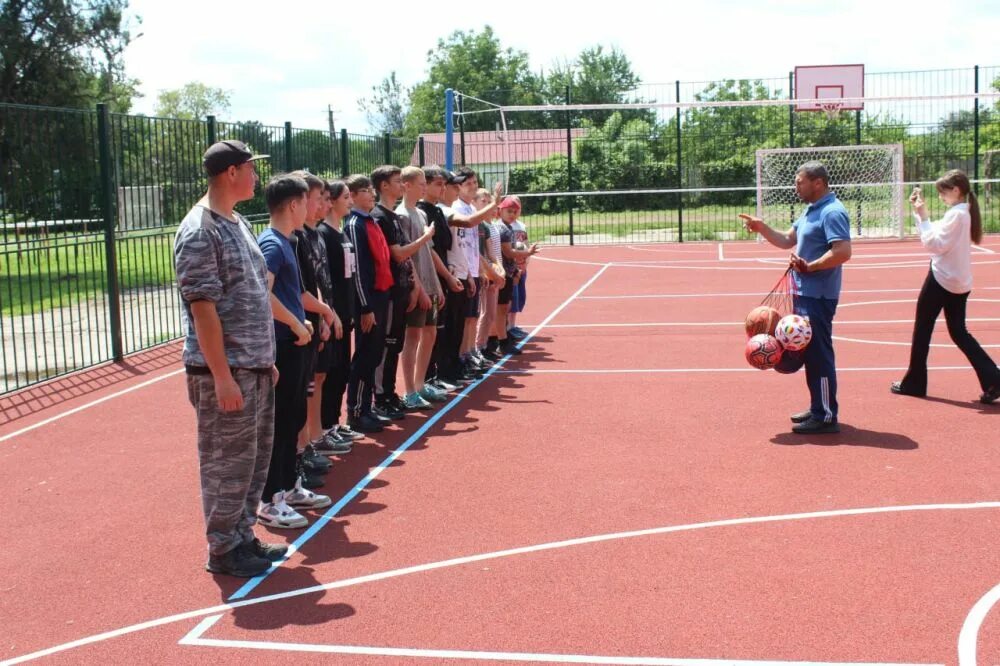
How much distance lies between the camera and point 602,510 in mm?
6402

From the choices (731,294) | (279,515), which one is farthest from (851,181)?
(279,515)

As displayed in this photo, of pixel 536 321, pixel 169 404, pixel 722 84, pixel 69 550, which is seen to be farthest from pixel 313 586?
pixel 722 84

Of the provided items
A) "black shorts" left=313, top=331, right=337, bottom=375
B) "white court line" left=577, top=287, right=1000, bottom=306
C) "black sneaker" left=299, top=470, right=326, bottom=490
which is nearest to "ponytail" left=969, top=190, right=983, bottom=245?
"black shorts" left=313, top=331, right=337, bottom=375

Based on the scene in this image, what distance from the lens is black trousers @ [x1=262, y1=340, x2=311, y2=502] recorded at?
624 cm

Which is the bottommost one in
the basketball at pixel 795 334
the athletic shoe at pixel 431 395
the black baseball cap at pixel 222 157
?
the athletic shoe at pixel 431 395

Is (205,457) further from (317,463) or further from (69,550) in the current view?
(317,463)

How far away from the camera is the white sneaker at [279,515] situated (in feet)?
20.6

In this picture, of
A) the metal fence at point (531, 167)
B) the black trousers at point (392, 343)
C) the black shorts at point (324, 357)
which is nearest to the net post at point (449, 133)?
the metal fence at point (531, 167)

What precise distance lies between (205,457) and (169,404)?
4830mm

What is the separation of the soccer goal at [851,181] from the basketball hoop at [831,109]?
38.5 inches

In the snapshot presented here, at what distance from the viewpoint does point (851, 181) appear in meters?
29.5

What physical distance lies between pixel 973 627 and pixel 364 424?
5.03 metres

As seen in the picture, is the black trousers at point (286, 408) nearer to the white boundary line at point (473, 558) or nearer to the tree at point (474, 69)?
the white boundary line at point (473, 558)

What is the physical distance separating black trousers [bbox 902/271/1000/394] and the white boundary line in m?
3.21
